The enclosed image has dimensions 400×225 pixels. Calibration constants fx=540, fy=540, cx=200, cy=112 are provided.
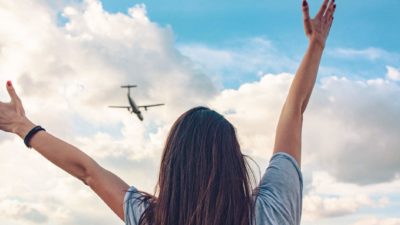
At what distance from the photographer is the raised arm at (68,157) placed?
3.87 metres

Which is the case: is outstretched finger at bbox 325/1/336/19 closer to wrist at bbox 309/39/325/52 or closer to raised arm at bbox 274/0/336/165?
raised arm at bbox 274/0/336/165

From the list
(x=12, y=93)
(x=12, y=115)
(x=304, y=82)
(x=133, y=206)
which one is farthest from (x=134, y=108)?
(x=133, y=206)

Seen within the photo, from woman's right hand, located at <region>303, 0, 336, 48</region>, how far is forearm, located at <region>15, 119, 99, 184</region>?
6.84ft

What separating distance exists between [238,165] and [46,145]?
1.58m

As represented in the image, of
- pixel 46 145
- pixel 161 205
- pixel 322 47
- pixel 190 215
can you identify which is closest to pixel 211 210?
pixel 190 215

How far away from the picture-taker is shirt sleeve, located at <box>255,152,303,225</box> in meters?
3.47

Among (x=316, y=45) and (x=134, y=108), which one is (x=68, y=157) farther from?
(x=134, y=108)

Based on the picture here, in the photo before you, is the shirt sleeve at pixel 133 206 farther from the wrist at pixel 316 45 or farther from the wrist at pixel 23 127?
the wrist at pixel 316 45

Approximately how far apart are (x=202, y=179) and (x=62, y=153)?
1.23m

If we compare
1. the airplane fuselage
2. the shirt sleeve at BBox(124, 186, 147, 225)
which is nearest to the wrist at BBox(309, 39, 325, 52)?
the shirt sleeve at BBox(124, 186, 147, 225)

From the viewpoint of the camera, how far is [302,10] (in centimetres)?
457

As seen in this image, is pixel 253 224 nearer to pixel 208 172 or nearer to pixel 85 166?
pixel 208 172

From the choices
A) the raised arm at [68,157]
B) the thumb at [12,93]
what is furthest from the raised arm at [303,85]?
the thumb at [12,93]

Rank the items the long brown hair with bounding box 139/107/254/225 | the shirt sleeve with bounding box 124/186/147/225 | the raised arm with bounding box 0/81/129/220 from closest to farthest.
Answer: the long brown hair with bounding box 139/107/254/225 < the shirt sleeve with bounding box 124/186/147/225 < the raised arm with bounding box 0/81/129/220
